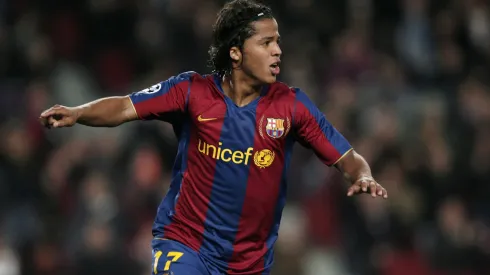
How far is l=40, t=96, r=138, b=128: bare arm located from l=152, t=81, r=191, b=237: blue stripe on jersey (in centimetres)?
31

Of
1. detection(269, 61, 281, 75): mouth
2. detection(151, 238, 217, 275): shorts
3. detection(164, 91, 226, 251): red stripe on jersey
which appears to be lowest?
detection(151, 238, 217, 275): shorts

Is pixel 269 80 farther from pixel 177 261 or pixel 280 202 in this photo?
pixel 177 261

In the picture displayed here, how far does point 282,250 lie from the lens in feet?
33.3

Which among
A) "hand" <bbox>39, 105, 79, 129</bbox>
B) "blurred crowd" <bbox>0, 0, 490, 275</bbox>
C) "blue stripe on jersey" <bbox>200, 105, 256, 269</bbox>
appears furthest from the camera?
"blurred crowd" <bbox>0, 0, 490, 275</bbox>

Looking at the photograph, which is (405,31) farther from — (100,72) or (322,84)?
(100,72)

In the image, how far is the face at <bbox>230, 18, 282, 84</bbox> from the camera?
5.63 metres

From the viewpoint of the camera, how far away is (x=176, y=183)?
5809 mm

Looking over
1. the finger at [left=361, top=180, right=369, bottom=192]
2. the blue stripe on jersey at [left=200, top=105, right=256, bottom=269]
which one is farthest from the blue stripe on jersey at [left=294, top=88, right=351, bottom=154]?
the finger at [left=361, top=180, right=369, bottom=192]

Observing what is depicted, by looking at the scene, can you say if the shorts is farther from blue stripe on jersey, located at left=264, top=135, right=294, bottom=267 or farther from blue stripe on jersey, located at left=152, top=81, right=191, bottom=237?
blue stripe on jersey, located at left=264, top=135, right=294, bottom=267

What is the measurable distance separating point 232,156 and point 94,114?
0.79 meters

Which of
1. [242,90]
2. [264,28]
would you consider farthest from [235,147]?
[264,28]

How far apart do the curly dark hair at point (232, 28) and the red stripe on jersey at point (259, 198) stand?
1.23 ft

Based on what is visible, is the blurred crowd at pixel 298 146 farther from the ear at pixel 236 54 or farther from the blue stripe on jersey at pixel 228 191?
the ear at pixel 236 54

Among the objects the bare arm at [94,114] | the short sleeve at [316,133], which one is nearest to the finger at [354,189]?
the short sleeve at [316,133]
